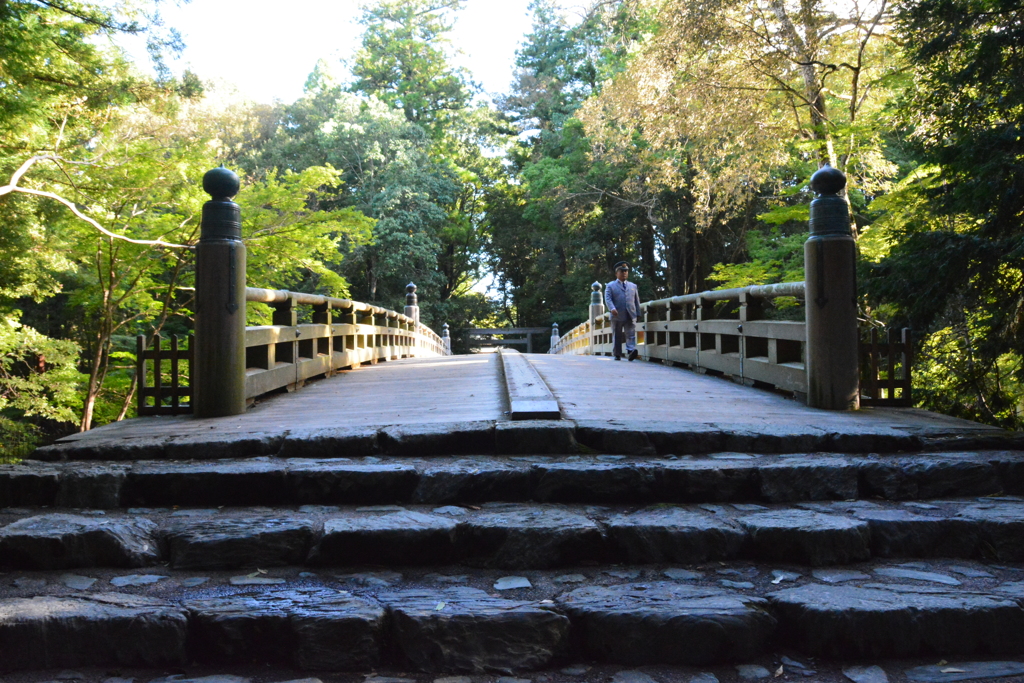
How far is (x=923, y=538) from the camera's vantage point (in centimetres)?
279

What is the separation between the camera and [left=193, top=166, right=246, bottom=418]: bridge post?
4.43 metres

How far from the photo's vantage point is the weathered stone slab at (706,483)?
317 cm

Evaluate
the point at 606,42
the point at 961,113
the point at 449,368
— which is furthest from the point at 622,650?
the point at 606,42

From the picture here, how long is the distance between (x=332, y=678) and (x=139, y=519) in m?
1.29

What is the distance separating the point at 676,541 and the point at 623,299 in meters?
8.42

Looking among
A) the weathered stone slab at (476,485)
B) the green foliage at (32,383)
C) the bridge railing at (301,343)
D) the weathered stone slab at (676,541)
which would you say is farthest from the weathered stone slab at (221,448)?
the green foliage at (32,383)

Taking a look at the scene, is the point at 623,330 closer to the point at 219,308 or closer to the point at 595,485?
the point at 219,308

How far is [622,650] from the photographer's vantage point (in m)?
2.23

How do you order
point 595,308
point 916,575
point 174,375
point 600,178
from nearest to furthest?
point 916,575, point 174,375, point 595,308, point 600,178

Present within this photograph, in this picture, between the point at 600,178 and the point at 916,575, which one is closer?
the point at 916,575

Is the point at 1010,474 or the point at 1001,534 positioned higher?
the point at 1010,474

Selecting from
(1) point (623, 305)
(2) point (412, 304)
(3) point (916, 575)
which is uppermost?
(2) point (412, 304)

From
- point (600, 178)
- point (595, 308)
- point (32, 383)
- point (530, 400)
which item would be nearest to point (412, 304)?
point (595, 308)

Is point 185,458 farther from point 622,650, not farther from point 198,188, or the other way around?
point 198,188
